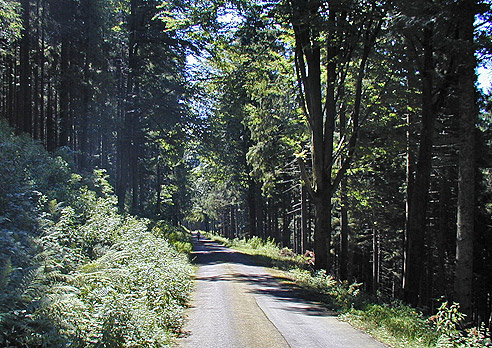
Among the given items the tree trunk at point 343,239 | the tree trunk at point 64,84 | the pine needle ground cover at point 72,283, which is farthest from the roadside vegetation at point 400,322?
the tree trunk at point 64,84

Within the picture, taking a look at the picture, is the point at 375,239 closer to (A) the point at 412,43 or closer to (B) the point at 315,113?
(B) the point at 315,113

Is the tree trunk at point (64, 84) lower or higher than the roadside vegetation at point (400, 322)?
higher

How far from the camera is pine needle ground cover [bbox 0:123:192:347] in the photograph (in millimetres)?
5324

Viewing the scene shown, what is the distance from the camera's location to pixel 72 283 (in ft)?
23.9

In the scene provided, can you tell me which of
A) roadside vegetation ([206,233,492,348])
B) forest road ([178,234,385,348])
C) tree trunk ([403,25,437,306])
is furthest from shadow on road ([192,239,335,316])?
tree trunk ([403,25,437,306])

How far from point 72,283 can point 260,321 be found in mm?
4172

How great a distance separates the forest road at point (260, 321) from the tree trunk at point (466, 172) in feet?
12.1

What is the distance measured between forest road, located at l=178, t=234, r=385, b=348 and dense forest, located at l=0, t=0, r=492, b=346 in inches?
36.8

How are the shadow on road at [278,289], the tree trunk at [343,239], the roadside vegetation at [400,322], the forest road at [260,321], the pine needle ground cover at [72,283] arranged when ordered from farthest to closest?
the tree trunk at [343,239] < the shadow on road at [278,289] < the roadside vegetation at [400,322] < the forest road at [260,321] < the pine needle ground cover at [72,283]

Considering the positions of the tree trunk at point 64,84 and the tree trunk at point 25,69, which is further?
the tree trunk at point 64,84

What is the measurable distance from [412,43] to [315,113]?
4.97 metres

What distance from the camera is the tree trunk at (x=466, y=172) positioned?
1095 cm

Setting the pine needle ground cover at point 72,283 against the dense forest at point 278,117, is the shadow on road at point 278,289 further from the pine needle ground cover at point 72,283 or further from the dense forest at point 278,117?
the pine needle ground cover at point 72,283

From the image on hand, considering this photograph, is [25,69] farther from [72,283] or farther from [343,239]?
[72,283]
